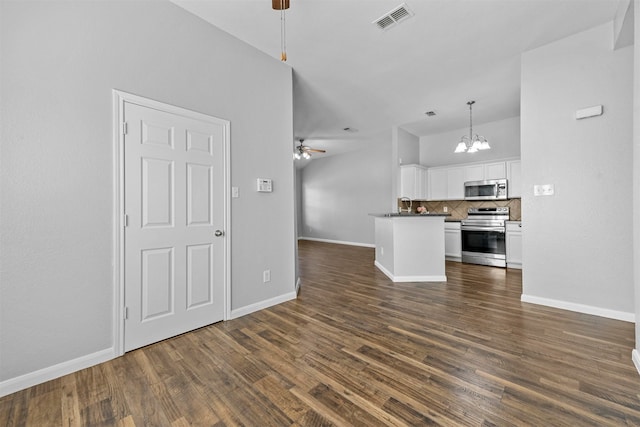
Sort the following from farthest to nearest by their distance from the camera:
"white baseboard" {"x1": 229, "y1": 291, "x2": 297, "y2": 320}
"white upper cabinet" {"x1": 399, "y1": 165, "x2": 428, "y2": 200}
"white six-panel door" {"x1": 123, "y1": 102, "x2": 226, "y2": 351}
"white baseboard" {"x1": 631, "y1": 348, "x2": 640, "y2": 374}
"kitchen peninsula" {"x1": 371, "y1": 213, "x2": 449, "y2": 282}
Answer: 1. "white upper cabinet" {"x1": 399, "y1": 165, "x2": 428, "y2": 200}
2. "kitchen peninsula" {"x1": 371, "y1": 213, "x2": 449, "y2": 282}
3. "white baseboard" {"x1": 229, "y1": 291, "x2": 297, "y2": 320}
4. "white six-panel door" {"x1": 123, "y1": 102, "x2": 226, "y2": 351}
5. "white baseboard" {"x1": 631, "y1": 348, "x2": 640, "y2": 374}

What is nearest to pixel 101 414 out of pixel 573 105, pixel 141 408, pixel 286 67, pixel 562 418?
pixel 141 408

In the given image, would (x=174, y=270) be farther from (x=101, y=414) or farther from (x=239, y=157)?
(x=239, y=157)

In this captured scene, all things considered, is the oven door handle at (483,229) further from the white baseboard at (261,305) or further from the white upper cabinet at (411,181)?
the white baseboard at (261,305)

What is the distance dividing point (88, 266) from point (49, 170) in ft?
2.36

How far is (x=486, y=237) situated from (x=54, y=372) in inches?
241

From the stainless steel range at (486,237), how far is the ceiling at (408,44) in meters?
2.06

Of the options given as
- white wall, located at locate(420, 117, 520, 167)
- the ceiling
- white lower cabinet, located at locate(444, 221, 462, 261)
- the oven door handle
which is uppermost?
the ceiling

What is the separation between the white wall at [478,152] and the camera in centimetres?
542

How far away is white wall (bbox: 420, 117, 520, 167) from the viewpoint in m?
5.42

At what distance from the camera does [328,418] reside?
1409 millimetres

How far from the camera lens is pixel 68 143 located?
1.85 m

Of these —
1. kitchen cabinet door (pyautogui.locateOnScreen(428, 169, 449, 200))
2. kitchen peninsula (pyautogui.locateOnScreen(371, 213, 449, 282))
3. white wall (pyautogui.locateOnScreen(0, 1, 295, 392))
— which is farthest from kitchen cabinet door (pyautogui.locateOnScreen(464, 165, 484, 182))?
white wall (pyautogui.locateOnScreen(0, 1, 295, 392))

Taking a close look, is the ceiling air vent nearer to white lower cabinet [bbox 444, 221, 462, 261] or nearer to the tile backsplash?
the tile backsplash

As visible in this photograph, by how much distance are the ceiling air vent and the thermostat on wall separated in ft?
6.59
